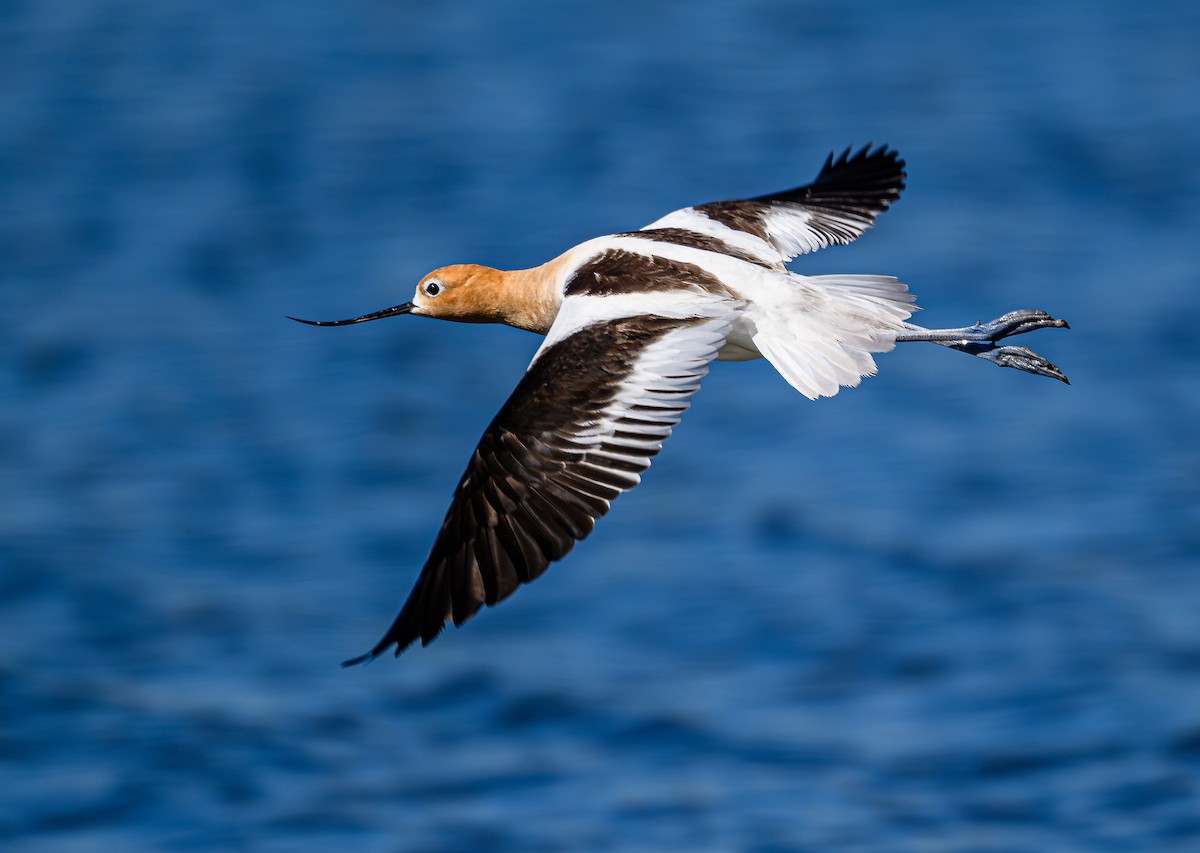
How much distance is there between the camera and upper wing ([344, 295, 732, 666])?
7012 mm

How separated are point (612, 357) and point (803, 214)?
214 centimetres

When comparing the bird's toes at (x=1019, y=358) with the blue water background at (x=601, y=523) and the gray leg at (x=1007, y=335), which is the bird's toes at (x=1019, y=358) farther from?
the blue water background at (x=601, y=523)

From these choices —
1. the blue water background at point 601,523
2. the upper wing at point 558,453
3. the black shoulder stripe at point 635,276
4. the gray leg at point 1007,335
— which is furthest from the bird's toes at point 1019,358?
the blue water background at point 601,523

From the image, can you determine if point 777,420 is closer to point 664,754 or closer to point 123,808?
point 664,754

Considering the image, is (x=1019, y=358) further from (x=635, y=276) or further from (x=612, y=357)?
(x=612, y=357)

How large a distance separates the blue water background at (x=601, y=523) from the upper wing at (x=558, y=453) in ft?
14.8

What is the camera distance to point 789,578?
41.2 feet

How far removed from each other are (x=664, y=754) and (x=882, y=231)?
433 centimetres

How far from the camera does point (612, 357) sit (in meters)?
7.43

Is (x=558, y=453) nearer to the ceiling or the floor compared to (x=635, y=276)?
nearer to the floor

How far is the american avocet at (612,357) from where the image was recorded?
7.07 meters

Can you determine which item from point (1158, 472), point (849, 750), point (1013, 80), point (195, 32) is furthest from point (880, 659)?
point (195, 32)

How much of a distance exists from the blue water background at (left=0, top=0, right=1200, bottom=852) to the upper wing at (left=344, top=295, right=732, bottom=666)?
4.51 meters

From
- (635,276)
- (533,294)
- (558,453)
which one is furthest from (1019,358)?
(558,453)
